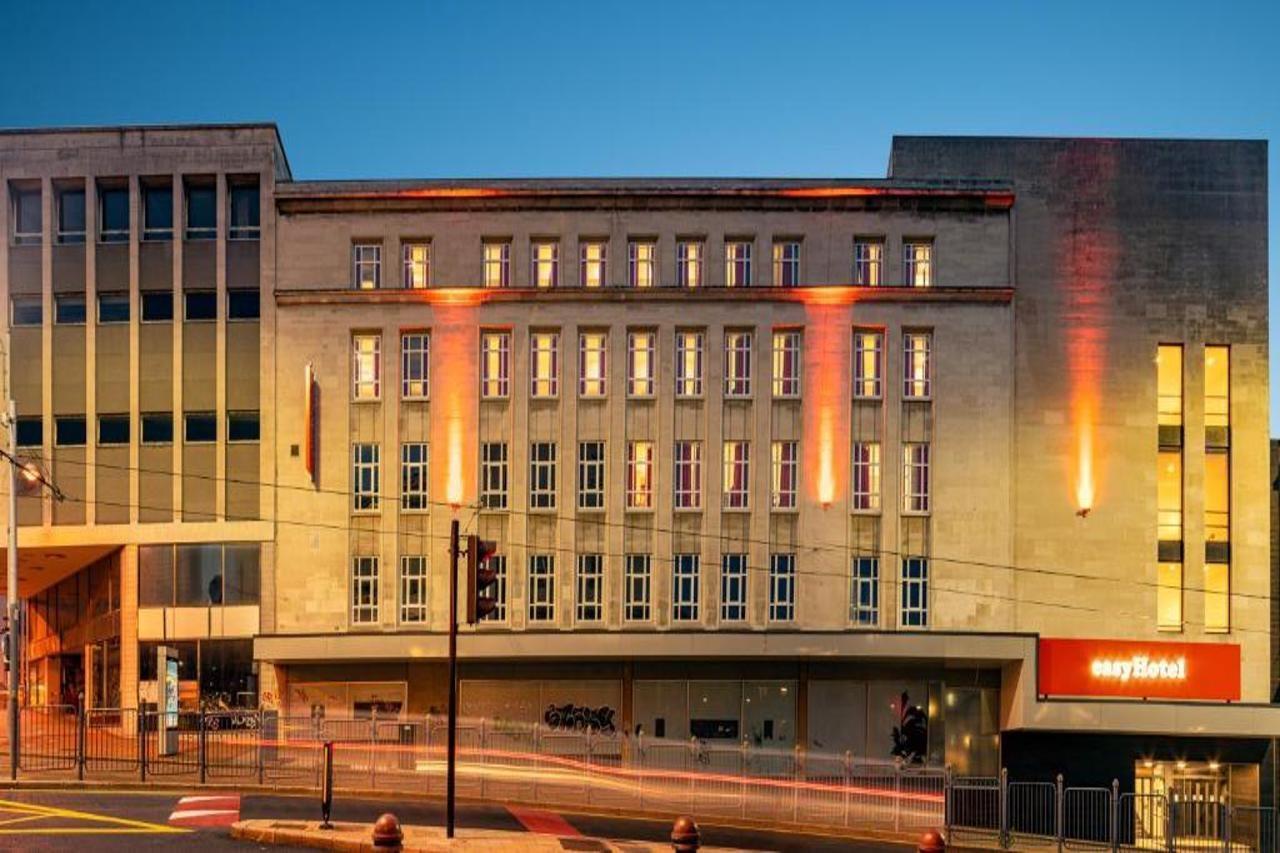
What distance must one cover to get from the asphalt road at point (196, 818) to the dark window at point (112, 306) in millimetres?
18454

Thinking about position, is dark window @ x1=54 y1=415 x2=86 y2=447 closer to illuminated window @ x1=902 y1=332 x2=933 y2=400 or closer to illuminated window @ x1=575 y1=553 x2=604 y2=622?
illuminated window @ x1=575 y1=553 x2=604 y2=622

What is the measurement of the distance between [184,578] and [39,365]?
8177mm

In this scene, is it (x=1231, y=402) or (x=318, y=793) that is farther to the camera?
(x=1231, y=402)

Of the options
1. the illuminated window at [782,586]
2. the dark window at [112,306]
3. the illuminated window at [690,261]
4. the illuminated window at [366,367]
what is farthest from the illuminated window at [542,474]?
the dark window at [112,306]

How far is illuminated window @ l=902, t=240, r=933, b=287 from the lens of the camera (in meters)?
41.5

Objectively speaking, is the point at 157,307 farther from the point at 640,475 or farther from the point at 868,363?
the point at 868,363

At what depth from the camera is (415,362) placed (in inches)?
1638

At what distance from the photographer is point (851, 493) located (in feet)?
135

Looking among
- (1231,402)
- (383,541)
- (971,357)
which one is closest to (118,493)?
(383,541)

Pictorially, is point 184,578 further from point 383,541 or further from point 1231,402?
point 1231,402

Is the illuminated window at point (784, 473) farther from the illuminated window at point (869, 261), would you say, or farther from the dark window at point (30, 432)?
the dark window at point (30, 432)

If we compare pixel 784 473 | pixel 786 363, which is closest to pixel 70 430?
pixel 784 473

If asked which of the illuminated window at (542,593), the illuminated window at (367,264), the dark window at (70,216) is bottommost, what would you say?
the illuminated window at (542,593)

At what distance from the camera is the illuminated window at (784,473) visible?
41.1m
